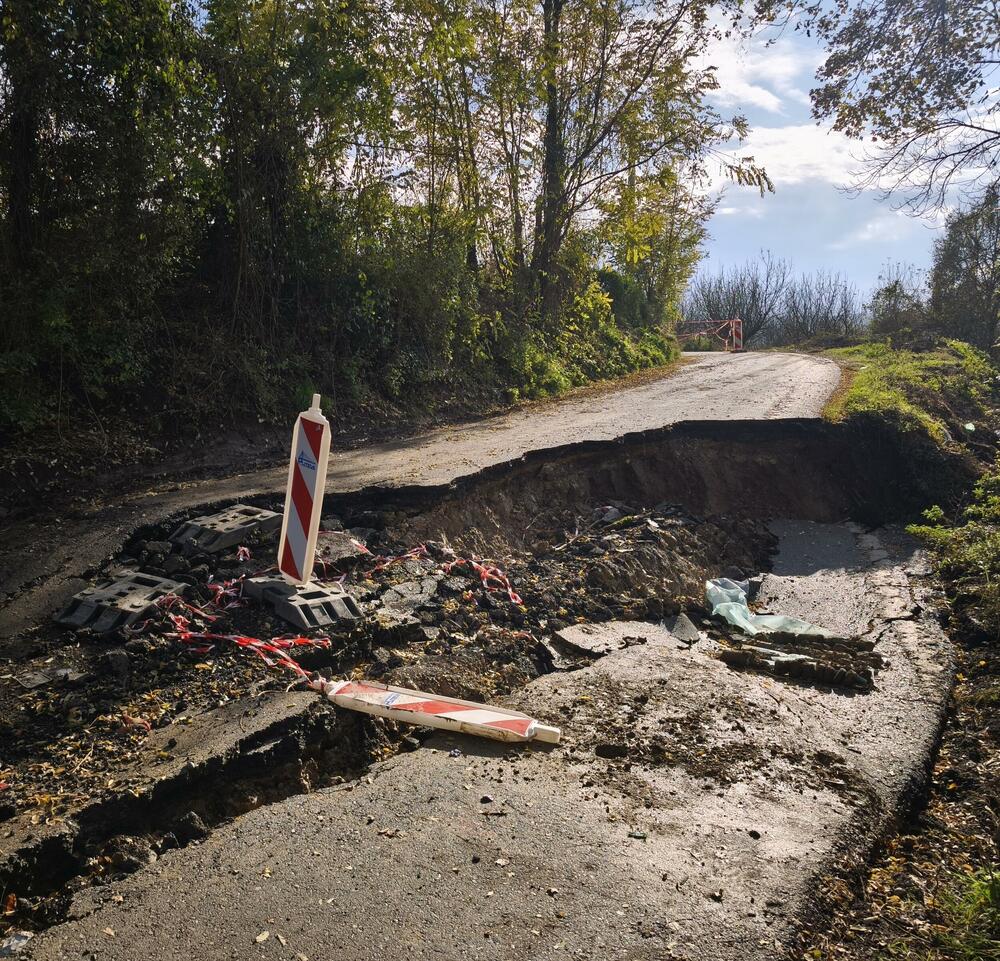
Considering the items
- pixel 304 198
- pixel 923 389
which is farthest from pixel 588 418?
pixel 923 389

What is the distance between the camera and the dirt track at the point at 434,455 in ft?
17.9

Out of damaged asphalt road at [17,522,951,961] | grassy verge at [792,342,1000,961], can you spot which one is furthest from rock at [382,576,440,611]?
grassy verge at [792,342,1000,961]

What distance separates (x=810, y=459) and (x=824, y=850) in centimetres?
791

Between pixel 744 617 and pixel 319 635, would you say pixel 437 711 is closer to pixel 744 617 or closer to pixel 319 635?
pixel 319 635

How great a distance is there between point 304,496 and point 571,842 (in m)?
2.78

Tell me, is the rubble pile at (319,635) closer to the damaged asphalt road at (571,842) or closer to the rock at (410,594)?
the rock at (410,594)

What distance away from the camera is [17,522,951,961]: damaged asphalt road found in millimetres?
2664

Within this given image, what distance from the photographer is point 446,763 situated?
3.79 m

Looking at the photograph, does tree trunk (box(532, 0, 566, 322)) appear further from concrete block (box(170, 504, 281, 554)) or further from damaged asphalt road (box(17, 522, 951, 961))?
damaged asphalt road (box(17, 522, 951, 961))

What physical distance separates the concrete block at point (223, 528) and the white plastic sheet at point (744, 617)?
12.3 feet

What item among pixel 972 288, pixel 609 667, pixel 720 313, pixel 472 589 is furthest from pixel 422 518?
pixel 720 313

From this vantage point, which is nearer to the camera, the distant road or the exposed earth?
the exposed earth

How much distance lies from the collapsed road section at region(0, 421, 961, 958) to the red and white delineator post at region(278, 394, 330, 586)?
345 mm

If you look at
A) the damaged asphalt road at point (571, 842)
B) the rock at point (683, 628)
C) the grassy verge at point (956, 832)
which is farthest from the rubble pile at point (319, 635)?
the grassy verge at point (956, 832)
